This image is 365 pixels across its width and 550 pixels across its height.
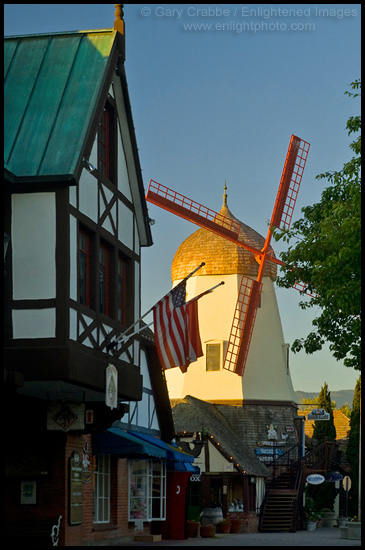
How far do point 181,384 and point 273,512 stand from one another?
10.1m

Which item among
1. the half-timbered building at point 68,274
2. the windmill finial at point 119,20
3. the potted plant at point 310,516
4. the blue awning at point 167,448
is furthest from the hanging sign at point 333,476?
the windmill finial at point 119,20

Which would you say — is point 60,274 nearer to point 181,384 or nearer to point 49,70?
point 49,70

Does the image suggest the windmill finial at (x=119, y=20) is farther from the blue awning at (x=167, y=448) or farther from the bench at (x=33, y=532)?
the blue awning at (x=167, y=448)

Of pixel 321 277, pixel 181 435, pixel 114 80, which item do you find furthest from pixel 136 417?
pixel 181 435

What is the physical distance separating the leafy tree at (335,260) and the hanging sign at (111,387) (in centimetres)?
622

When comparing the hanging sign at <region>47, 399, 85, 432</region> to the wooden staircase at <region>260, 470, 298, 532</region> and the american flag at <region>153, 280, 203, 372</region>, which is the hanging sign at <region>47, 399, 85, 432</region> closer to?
the american flag at <region>153, 280, 203, 372</region>

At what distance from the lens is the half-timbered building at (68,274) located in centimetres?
1986

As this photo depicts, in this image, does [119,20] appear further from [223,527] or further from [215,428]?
[215,428]

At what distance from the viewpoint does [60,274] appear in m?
19.8

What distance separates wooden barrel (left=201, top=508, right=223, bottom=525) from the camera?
42.9 meters

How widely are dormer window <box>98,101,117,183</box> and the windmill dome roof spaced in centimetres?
3206

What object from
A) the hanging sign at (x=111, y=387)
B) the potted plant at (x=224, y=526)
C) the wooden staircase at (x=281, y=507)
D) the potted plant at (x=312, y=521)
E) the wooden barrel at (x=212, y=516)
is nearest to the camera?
the hanging sign at (x=111, y=387)

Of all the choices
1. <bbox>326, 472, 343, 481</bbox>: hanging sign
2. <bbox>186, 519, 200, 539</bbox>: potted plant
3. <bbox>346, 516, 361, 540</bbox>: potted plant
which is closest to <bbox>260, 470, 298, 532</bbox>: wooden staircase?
<bbox>326, 472, 343, 481</bbox>: hanging sign

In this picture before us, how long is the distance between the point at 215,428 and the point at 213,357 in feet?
22.2
